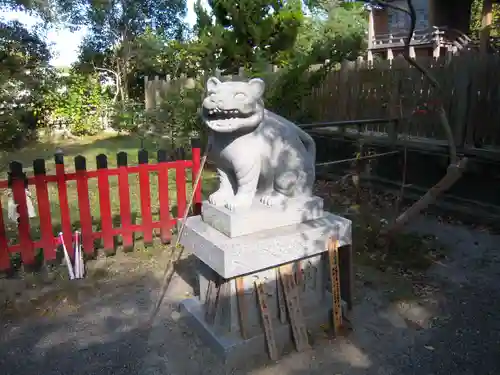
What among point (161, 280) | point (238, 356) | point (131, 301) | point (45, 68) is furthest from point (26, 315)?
point (45, 68)

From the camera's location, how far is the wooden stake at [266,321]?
2.95m

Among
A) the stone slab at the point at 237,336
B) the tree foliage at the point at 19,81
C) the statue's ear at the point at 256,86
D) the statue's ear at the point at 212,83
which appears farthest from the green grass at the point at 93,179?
the statue's ear at the point at 256,86

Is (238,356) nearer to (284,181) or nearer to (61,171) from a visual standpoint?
(284,181)

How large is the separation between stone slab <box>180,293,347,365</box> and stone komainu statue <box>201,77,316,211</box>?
908mm

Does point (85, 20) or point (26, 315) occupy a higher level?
point (85, 20)

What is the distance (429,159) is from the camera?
6242mm

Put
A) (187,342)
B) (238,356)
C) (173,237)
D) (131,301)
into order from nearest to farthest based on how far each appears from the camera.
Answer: (238,356), (187,342), (131,301), (173,237)

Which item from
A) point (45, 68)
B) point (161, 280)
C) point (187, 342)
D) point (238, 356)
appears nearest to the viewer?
point (238, 356)

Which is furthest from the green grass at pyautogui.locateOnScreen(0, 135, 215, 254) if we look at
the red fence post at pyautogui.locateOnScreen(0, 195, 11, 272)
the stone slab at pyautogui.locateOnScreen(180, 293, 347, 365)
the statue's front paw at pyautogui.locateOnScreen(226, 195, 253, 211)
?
the statue's front paw at pyautogui.locateOnScreen(226, 195, 253, 211)

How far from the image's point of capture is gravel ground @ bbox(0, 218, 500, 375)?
2.90 m

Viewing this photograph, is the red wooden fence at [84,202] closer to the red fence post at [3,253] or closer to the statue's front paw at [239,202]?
the red fence post at [3,253]

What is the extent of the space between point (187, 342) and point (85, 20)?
2231cm

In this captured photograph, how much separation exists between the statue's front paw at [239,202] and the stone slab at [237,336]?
89cm

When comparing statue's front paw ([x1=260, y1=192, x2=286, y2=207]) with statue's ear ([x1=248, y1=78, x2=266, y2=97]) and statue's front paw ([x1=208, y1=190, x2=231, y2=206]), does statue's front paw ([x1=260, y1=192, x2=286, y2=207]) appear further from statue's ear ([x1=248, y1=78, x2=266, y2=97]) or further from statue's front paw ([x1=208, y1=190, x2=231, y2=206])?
statue's ear ([x1=248, y1=78, x2=266, y2=97])
